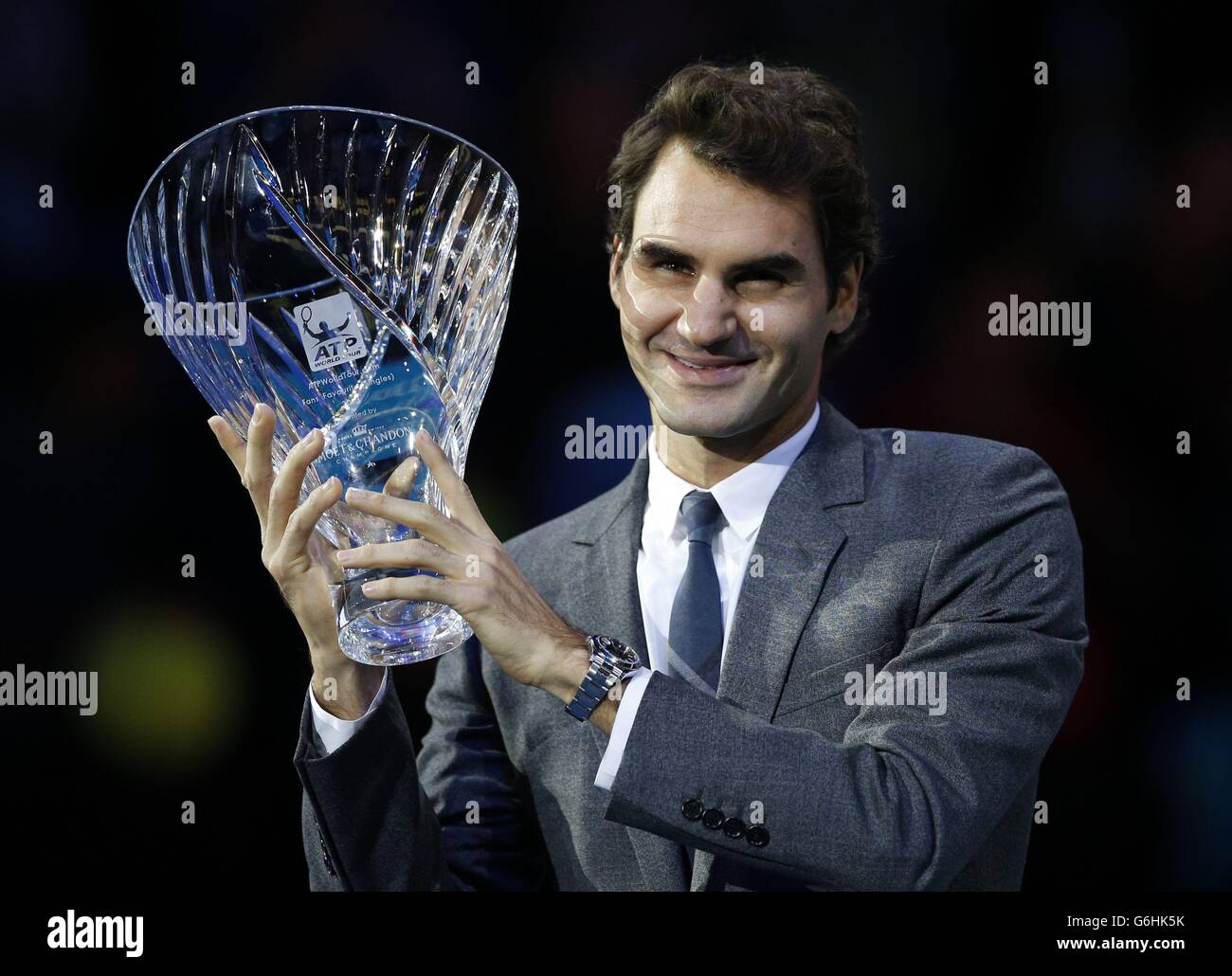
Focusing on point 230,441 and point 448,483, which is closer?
point 448,483

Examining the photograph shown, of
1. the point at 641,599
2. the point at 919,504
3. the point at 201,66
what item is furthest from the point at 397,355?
the point at 201,66

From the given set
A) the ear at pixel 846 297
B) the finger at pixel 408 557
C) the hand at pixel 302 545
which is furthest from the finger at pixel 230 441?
the ear at pixel 846 297

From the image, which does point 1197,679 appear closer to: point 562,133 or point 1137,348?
point 1137,348

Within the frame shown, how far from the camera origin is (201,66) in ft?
6.81

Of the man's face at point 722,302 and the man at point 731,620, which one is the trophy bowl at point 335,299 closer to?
the man at point 731,620

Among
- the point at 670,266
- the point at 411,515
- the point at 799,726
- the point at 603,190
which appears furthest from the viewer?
the point at 603,190

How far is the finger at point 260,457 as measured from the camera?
1371 millimetres

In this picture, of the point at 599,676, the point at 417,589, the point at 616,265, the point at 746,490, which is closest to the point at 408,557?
the point at 417,589

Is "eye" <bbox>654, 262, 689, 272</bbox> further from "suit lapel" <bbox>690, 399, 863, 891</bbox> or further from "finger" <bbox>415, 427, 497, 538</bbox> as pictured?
"finger" <bbox>415, 427, 497, 538</bbox>

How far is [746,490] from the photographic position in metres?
1.84

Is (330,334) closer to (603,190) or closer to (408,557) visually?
(408,557)

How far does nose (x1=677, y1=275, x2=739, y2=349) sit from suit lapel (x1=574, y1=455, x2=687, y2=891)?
303 mm

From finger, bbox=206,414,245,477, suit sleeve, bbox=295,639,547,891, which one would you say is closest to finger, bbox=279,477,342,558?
finger, bbox=206,414,245,477

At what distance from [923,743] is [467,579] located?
1.93 ft
